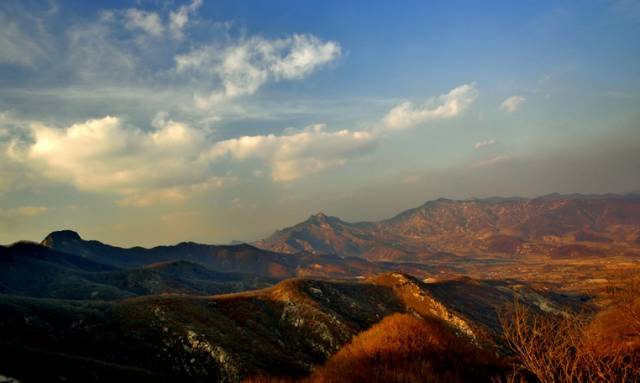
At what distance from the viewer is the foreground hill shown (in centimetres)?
4959

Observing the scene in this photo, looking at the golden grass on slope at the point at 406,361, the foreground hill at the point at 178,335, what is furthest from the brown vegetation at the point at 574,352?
the foreground hill at the point at 178,335

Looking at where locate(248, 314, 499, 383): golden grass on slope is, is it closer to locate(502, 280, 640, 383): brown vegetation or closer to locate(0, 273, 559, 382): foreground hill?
locate(502, 280, 640, 383): brown vegetation

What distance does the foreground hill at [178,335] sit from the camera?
163 feet

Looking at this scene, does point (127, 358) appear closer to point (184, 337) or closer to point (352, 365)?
point (184, 337)

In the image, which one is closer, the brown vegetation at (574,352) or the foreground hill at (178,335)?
the brown vegetation at (574,352)

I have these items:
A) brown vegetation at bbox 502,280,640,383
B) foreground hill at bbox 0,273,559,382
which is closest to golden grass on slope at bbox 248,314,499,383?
brown vegetation at bbox 502,280,640,383

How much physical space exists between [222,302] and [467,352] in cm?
6022

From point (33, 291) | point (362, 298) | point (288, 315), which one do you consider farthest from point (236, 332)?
point (33, 291)

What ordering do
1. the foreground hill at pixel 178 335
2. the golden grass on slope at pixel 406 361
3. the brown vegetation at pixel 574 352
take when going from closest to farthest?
the brown vegetation at pixel 574 352, the golden grass on slope at pixel 406 361, the foreground hill at pixel 178 335

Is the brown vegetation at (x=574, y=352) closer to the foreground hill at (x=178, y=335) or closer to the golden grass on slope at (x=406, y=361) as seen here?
the golden grass on slope at (x=406, y=361)

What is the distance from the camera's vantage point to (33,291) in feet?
548

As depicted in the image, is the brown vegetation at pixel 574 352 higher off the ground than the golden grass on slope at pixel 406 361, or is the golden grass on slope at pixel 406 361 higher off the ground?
the brown vegetation at pixel 574 352

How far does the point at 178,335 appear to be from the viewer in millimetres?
71875

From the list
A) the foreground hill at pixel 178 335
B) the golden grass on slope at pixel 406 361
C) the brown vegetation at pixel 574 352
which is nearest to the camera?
the brown vegetation at pixel 574 352
